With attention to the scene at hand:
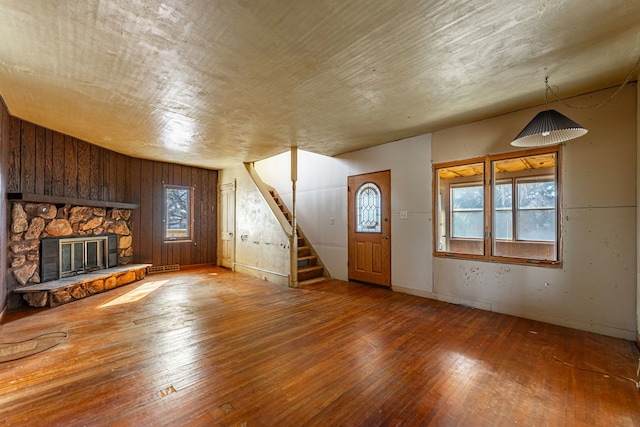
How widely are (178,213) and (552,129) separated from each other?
24.5 feet

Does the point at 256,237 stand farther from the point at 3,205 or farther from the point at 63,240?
the point at 3,205

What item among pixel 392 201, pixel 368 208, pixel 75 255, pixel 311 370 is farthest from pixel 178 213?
pixel 311 370

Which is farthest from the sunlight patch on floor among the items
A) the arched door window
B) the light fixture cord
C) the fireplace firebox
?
the light fixture cord

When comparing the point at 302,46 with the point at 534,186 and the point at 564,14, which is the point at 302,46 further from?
the point at 534,186

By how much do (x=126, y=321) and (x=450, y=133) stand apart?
527cm

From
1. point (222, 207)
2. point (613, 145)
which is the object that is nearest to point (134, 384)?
point (613, 145)

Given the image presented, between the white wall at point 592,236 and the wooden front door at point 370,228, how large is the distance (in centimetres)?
186

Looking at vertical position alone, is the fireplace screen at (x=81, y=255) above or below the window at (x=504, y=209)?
below

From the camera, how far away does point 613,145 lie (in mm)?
2957

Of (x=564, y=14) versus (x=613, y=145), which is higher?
(x=564, y=14)

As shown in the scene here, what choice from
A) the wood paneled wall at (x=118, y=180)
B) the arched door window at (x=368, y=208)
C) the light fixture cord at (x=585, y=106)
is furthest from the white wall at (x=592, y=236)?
the wood paneled wall at (x=118, y=180)

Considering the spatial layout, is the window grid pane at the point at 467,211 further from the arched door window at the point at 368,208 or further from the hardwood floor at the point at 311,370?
the hardwood floor at the point at 311,370

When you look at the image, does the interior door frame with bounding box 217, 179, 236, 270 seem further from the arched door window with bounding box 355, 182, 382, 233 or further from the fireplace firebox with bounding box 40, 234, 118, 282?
the arched door window with bounding box 355, 182, 382, 233

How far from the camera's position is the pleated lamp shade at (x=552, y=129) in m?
2.39
